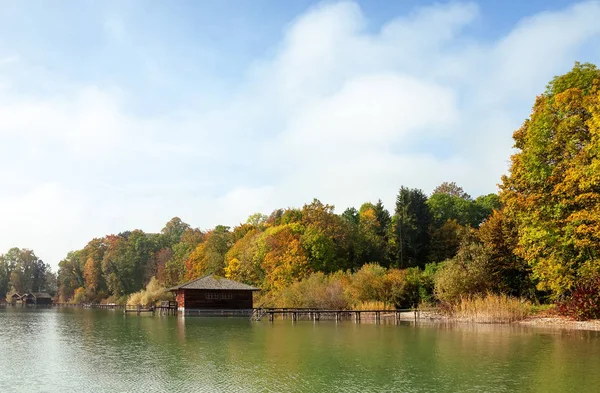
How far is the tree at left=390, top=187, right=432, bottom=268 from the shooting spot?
211ft

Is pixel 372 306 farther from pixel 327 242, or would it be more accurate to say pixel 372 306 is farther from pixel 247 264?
pixel 247 264

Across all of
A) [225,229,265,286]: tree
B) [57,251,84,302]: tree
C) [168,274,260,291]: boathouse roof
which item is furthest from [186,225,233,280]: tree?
[57,251,84,302]: tree

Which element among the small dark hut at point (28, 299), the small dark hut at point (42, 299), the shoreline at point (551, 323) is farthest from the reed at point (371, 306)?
the small dark hut at point (42, 299)

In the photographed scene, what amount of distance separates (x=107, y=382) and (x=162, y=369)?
2391 mm

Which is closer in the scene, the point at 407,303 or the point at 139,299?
the point at 407,303

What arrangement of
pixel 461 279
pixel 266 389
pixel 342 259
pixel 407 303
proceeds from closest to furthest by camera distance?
pixel 266 389
pixel 461 279
pixel 407 303
pixel 342 259

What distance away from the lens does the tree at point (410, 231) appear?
64188 millimetres

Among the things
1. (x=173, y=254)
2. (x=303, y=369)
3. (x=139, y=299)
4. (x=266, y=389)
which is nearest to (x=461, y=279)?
(x=303, y=369)

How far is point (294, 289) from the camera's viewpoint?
177 ft

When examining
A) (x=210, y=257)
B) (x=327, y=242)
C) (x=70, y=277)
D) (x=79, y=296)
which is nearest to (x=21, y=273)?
(x=70, y=277)

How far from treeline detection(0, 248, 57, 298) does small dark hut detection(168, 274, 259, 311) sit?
3978 inches

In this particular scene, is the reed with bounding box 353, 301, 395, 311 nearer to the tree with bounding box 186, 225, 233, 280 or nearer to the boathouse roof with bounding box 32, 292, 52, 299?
the tree with bounding box 186, 225, 233, 280

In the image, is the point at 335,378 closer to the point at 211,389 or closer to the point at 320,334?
the point at 211,389

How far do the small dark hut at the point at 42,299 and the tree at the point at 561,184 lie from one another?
127485 millimetres
